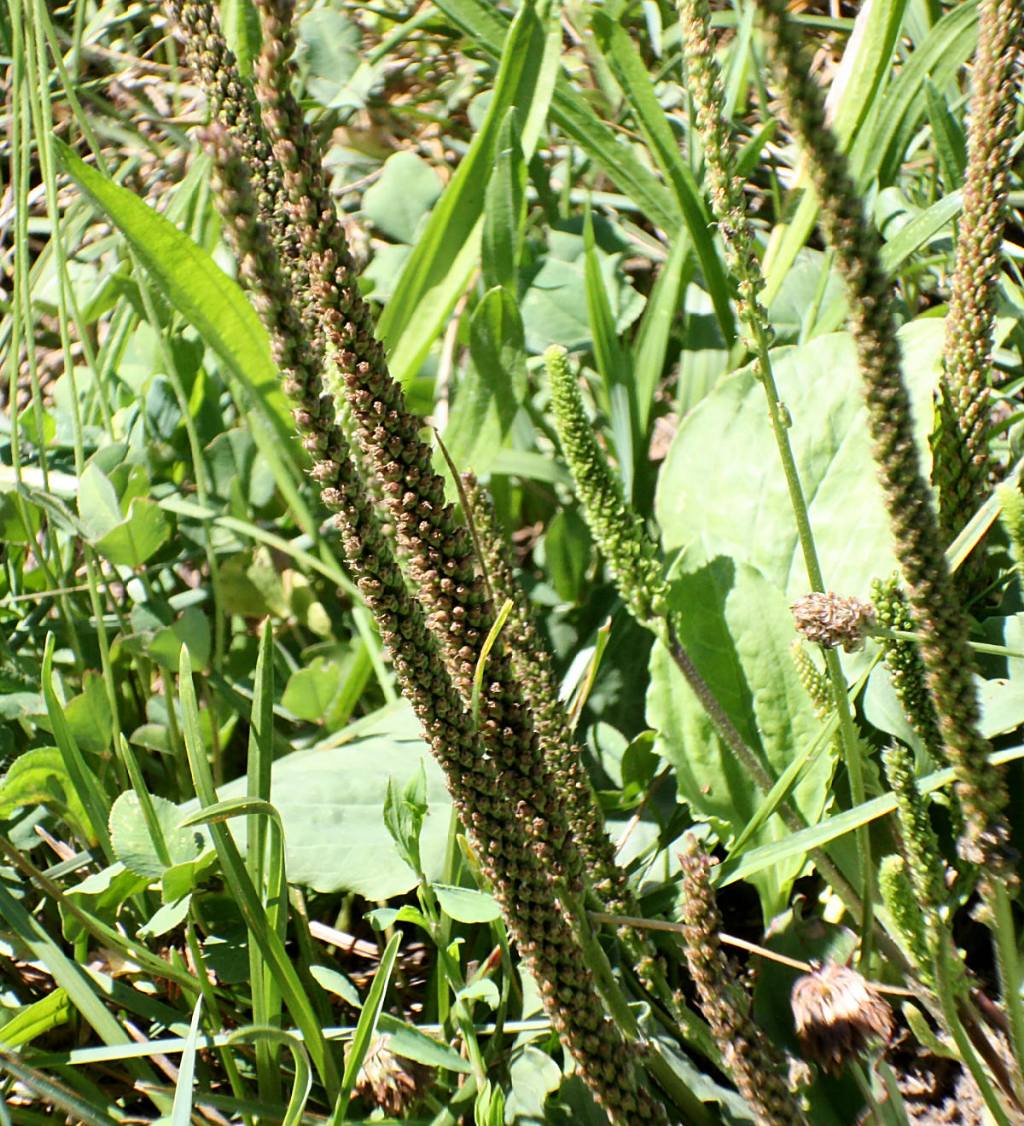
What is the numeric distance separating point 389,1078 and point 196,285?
52.2 inches

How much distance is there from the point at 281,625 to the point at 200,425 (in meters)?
0.48

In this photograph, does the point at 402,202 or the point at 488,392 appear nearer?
the point at 488,392

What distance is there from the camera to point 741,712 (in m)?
1.79

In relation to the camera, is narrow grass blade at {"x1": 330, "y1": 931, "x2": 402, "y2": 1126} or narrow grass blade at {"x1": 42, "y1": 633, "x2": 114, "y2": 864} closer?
narrow grass blade at {"x1": 330, "y1": 931, "x2": 402, "y2": 1126}

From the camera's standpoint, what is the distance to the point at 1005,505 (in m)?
1.08

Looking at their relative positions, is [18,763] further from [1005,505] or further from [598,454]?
[1005,505]

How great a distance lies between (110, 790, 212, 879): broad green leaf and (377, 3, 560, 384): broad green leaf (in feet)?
3.20

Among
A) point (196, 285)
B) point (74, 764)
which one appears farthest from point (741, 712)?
point (196, 285)

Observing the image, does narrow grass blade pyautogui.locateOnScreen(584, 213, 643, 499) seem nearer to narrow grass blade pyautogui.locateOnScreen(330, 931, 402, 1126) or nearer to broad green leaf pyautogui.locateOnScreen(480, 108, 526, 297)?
broad green leaf pyautogui.locateOnScreen(480, 108, 526, 297)

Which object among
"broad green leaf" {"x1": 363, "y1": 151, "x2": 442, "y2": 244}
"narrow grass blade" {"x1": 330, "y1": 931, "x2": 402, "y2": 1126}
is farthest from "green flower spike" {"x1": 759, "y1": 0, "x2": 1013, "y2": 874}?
"broad green leaf" {"x1": 363, "y1": 151, "x2": 442, "y2": 244}

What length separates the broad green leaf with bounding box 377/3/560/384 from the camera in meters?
2.26

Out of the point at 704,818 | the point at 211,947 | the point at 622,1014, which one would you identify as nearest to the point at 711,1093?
the point at 622,1014

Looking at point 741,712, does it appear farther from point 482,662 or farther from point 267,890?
point 482,662

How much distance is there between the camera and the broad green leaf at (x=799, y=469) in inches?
73.4
